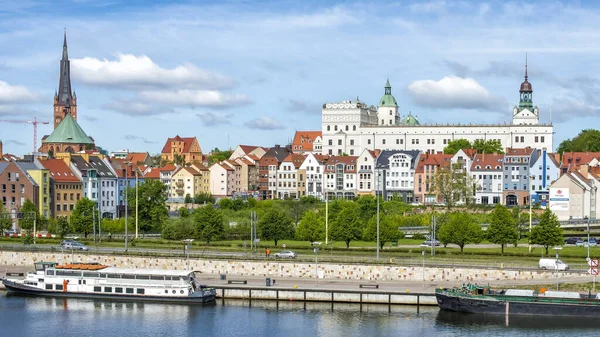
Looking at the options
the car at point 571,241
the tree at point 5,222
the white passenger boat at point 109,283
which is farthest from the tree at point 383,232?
the tree at point 5,222

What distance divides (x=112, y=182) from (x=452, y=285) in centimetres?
6940

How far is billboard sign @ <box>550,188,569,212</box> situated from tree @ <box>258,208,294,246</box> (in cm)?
4438

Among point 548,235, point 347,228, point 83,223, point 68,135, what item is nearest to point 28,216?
point 83,223

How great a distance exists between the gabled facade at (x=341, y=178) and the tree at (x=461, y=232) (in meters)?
71.2

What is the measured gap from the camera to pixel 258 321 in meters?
61.0

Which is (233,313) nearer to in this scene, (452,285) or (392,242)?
(452,285)

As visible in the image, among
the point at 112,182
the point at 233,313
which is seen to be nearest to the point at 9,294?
the point at 233,313

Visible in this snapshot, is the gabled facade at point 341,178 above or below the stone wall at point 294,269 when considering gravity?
above

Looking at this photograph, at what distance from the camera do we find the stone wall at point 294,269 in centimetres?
6962

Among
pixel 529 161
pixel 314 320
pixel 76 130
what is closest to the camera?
pixel 314 320

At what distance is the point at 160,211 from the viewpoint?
10250cm

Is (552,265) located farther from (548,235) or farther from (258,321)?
(258,321)

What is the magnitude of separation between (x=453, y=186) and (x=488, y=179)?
533 inches

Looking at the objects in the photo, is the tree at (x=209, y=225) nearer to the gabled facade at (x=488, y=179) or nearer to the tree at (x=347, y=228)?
→ the tree at (x=347, y=228)
